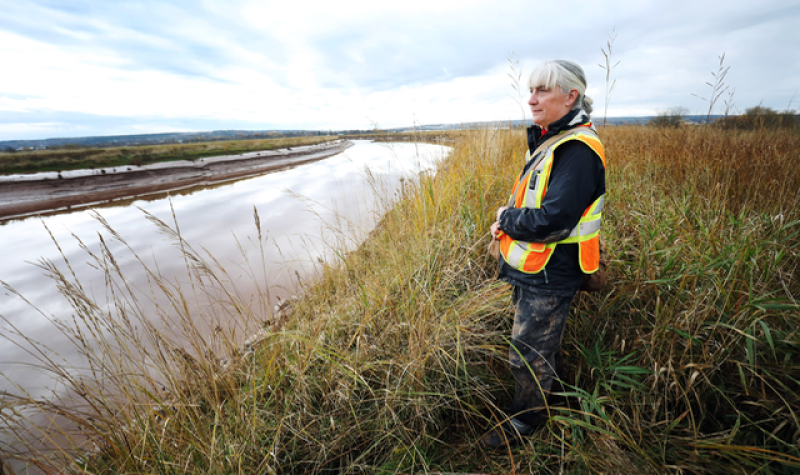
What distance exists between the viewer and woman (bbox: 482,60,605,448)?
4.56 feet

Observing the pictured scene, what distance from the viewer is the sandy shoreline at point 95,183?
1180cm

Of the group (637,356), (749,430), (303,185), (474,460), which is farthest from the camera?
(303,185)

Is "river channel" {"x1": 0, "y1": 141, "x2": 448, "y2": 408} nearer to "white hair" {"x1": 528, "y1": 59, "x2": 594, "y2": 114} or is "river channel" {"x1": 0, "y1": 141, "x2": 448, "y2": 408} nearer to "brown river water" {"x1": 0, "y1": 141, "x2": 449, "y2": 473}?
"brown river water" {"x1": 0, "y1": 141, "x2": 449, "y2": 473}

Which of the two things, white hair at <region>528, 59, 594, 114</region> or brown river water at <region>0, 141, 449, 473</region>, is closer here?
white hair at <region>528, 59, 594, 114</region>

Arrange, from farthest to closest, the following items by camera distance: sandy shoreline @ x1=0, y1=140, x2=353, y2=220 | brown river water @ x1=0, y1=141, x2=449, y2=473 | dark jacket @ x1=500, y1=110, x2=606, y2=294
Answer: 1. sandy shoreline @ x1=0, y1=140, x2=353, y2=220
2. brown river water @ x1=0, y1=141, x2=449, y2=473
3. dark jacket @ x1=500, y1=110, x2=606, y2=294

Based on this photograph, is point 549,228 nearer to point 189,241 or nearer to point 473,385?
point 473,385

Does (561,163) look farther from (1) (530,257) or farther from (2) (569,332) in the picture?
(2) (569,332)

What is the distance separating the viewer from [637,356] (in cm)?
180

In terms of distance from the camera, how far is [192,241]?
6.72 m

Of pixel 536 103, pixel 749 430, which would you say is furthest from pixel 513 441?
pixel 536 103

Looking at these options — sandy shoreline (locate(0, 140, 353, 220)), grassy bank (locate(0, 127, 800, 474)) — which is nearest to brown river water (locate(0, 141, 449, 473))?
grassy bank (locate(0, 127, 800, 474))

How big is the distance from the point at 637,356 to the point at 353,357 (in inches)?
73.5

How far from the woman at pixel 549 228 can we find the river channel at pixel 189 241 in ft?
5.19

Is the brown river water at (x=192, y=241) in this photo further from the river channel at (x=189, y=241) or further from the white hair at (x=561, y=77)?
the white hair at (x=561, y=77)
